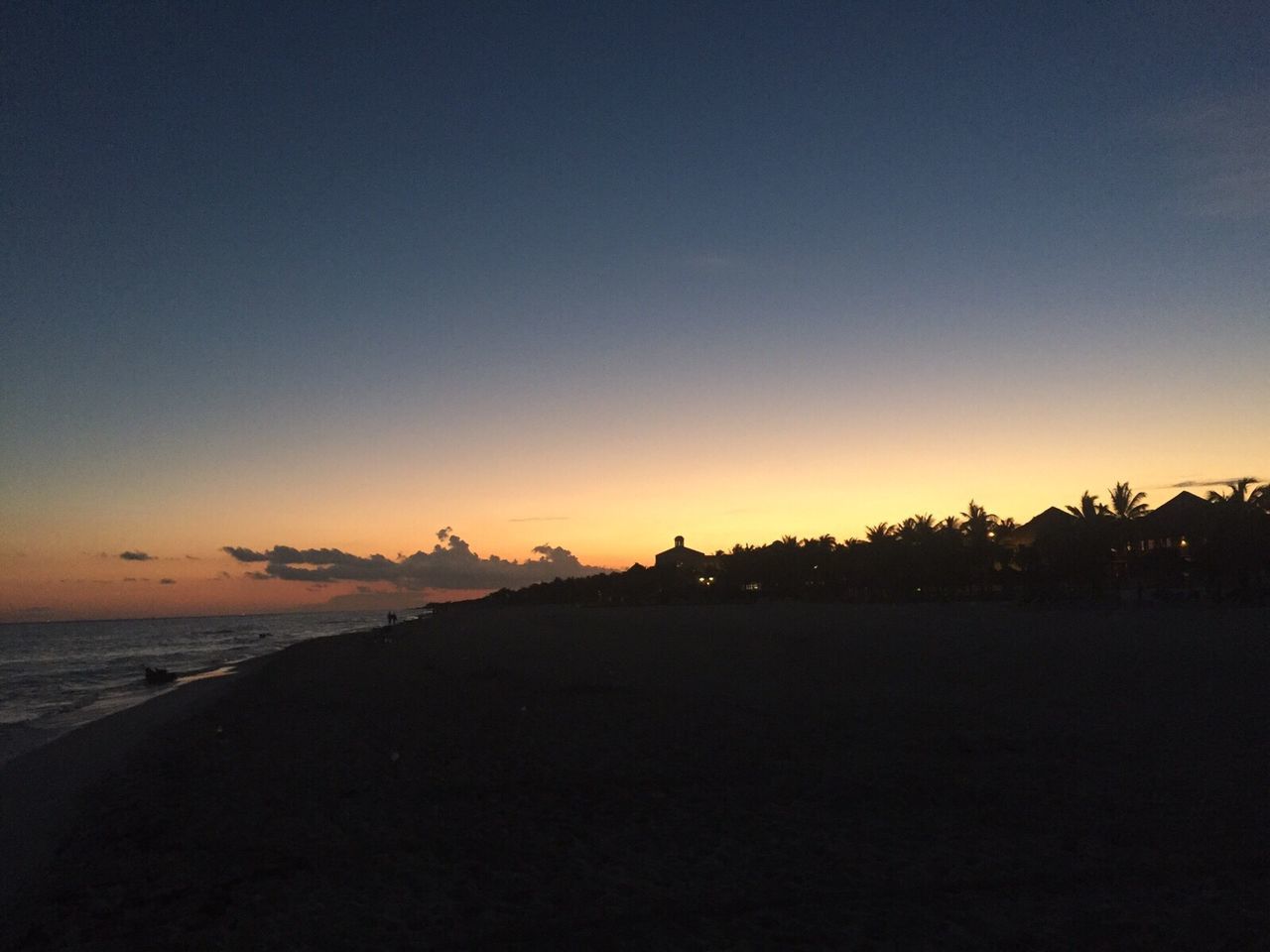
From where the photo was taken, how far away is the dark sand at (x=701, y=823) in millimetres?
6668

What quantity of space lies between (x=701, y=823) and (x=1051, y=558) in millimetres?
59335

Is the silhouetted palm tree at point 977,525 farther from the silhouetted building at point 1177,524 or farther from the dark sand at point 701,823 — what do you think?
the dark sand at point 701,823

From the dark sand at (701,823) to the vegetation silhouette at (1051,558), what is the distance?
129 ft

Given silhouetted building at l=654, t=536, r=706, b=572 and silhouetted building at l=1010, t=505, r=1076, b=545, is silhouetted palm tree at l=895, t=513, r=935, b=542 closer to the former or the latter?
silhouetted building at l=1010, t=505, r=1076, b=545

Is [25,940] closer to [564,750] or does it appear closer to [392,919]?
[392,919]

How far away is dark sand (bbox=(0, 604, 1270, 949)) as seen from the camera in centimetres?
667

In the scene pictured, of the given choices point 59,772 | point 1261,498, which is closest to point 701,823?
point 59,772

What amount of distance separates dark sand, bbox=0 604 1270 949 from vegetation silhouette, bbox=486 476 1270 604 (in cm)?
3938

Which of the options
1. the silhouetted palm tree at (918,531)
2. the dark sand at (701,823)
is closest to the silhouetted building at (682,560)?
the silhouetted palm tree at (918,531)

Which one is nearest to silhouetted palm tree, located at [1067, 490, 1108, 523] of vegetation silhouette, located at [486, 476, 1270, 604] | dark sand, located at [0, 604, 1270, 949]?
vegetation silhouette, located at [486, 476, 1270, 604]

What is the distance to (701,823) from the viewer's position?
9.23 meters

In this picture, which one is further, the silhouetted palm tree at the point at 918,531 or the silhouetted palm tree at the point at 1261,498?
the silhouetted palm tree at the point at 918,531

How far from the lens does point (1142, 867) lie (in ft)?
24.3

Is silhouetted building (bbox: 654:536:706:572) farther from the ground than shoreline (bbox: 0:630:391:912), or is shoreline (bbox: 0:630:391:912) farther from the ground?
silhouetted building (bbox: 654:536:706:572)
